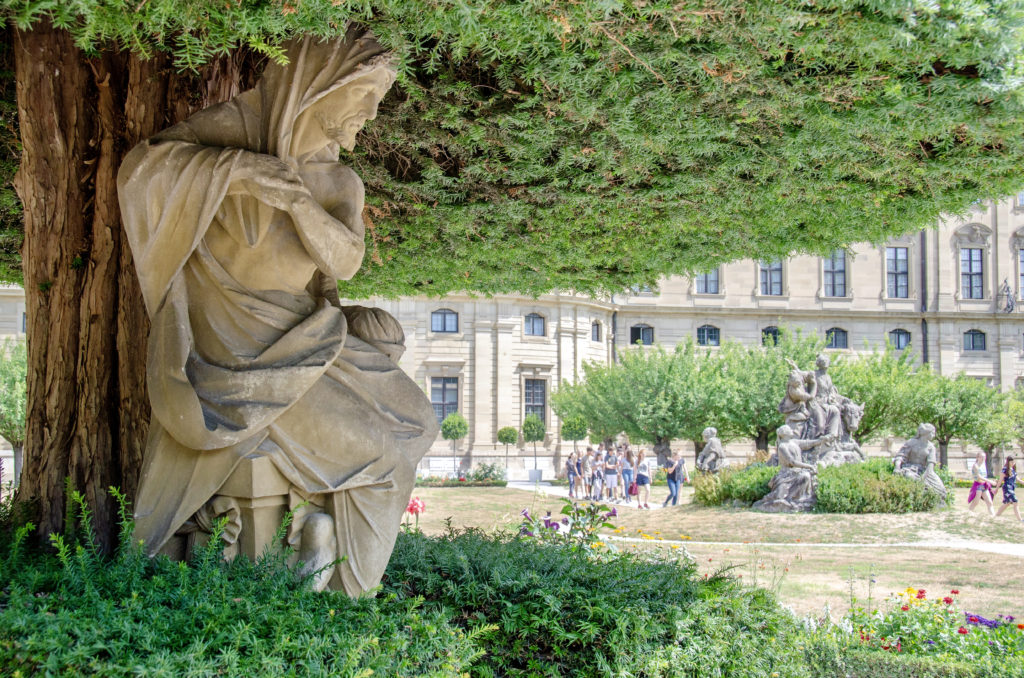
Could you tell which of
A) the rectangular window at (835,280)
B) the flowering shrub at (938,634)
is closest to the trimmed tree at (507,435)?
the rectangular window at (835,280)

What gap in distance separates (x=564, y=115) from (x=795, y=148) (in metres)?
1.40

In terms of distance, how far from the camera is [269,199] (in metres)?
3.33

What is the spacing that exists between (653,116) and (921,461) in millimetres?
15916

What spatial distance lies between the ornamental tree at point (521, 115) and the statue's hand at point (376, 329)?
1.05m

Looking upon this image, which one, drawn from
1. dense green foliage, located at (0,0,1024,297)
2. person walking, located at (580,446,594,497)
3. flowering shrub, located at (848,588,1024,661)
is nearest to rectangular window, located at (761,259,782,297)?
person walking, located at (580,446,594,497)

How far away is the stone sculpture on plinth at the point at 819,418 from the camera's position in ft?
61.9

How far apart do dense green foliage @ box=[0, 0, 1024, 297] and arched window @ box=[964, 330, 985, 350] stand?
45.7m

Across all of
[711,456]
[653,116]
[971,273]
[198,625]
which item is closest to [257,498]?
[198,625]

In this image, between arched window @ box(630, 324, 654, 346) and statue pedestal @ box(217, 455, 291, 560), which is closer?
statue pedestal @ box(217, 455, 291, 560)

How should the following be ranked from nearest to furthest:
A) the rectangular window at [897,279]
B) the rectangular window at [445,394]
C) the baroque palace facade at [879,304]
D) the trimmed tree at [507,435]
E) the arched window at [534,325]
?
the trimmed tree at [507,435], the rectangular window at [445,394], the arched window at [534,325], the baroque palace facade at [879,304], the rectangular window at [897,279]

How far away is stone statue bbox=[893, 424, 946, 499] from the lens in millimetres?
17188

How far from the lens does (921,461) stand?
17734mm

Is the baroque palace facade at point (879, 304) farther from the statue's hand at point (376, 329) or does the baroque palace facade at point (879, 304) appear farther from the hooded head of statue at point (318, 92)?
the hooded head of statue at point (318, 92)

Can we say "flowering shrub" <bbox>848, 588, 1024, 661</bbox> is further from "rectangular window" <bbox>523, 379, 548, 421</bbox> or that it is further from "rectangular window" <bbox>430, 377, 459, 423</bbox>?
"rectangular window" <bbox>523, 379, 548, 421</bbox>
